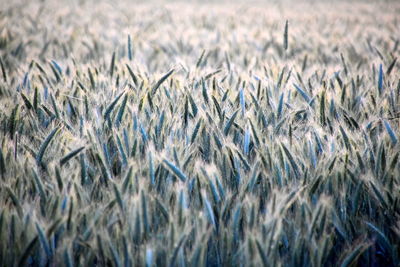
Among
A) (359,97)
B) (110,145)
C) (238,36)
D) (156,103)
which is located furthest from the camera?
(238,36)

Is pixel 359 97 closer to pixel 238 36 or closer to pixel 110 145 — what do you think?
pixel 110 145

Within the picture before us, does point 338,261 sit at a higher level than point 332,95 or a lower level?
lower

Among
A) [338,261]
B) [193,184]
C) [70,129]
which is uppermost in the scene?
[70,129]

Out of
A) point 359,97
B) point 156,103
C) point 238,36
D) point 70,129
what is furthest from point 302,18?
point 70,129

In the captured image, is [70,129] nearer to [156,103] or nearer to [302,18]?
[156,103]

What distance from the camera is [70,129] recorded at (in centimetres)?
124

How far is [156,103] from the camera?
55.1 inches

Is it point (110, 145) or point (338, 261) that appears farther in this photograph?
point (110, 145)

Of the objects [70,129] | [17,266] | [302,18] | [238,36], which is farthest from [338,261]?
[302,18]

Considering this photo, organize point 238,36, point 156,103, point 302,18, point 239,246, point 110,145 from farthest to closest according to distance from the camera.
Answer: point 302,18 → point 238,36 → point 156,103 → point 110,145 → point 239,246

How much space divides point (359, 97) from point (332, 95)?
142mm

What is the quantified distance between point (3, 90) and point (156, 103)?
2.40ft

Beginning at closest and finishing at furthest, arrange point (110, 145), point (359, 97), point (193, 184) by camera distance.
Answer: point (193, 184), point (110, 145), point (359, 97)

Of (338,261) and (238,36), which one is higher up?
(238,36)
